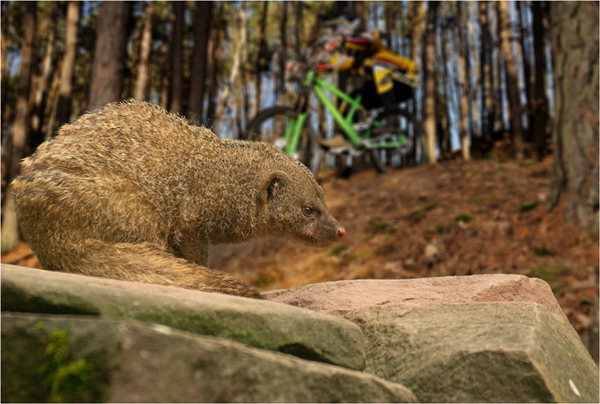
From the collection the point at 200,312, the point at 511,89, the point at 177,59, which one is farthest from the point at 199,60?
the point at 200,312

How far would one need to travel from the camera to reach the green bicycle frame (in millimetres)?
9867

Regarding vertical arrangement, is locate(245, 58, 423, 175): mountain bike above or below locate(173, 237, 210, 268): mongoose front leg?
above

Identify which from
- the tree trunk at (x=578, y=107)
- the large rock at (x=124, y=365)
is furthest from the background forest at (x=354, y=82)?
the large rock at (x=124, y=365)

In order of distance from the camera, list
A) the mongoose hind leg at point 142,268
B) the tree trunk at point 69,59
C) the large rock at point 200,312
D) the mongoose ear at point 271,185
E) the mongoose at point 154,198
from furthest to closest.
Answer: the tree trunk at point 69,59 → the mongoose ear at point 271,185 → the mongoose at point 154,198 → the mongoose hind leg at point 142,268 → the large rock at point 200,312

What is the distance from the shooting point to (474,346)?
2.17 meters

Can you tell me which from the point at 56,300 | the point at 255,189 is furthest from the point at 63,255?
the point at 255,189

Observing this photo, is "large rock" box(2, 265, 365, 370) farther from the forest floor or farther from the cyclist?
the cyclist

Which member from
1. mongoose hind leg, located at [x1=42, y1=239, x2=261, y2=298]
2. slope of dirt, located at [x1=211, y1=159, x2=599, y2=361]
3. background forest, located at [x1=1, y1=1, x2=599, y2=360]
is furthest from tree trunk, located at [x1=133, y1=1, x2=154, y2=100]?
mongoose hind leg, located at [x1=42, y1=239, x2=261, y2=298]

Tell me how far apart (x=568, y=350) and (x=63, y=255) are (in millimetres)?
2955

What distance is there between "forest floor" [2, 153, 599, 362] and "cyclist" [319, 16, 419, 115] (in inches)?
84.4

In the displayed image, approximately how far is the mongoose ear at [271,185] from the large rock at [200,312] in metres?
1.59

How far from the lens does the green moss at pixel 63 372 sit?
65.6 inches

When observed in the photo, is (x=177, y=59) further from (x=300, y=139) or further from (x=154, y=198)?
(x=154, y=198)

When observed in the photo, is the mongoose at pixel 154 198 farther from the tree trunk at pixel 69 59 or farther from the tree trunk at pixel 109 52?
the tree trunk at pixel 69 59
